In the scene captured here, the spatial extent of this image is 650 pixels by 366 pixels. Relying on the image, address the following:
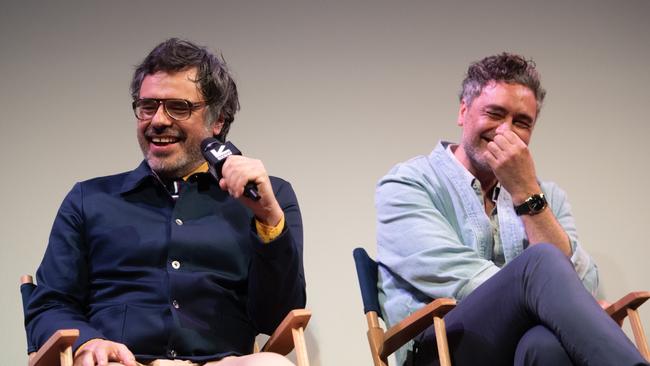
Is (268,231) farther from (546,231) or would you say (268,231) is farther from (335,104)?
(335,104)

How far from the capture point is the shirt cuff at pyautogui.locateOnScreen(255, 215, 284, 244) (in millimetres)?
1967

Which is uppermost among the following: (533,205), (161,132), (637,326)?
(161,132)

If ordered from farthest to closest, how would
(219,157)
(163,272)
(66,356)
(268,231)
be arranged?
(163,272)
(268,231)
(219,157)
(66,356)

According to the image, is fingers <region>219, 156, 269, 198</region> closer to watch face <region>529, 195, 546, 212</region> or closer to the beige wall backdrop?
watch face <region>529, 195, 546, 212</region>

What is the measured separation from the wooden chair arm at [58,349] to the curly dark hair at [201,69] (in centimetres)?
74

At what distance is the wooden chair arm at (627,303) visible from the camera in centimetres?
241

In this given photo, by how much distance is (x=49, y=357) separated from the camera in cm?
176

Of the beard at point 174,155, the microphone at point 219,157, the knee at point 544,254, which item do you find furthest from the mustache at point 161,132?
the knee at point 544,254

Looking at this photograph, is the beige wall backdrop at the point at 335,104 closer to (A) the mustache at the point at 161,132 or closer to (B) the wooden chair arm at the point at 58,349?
(A) the mustache at the point at 161,132

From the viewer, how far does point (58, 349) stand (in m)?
1.73

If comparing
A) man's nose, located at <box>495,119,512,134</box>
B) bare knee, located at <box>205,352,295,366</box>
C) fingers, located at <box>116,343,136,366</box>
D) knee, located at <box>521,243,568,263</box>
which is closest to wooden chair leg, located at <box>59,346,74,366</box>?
fingers, located at <box>116,343,136,366</box>

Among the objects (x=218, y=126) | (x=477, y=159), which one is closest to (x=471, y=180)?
(x=477, y=159)

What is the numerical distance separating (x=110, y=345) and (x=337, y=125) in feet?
4.72

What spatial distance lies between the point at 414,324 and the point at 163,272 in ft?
1.92
